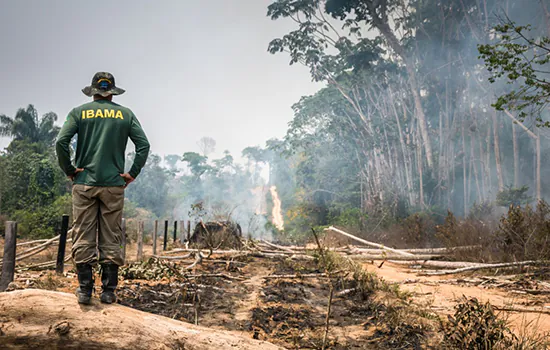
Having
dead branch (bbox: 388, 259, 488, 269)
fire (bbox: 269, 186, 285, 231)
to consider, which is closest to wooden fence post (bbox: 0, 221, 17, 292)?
dead branch (bbox: 388, 259, 488, 269)

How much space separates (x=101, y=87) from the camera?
3084 millimetres

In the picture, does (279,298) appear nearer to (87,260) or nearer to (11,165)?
(87,260)

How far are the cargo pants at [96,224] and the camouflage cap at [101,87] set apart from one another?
91 cm

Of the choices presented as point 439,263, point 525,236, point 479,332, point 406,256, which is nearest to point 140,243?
point 406,256

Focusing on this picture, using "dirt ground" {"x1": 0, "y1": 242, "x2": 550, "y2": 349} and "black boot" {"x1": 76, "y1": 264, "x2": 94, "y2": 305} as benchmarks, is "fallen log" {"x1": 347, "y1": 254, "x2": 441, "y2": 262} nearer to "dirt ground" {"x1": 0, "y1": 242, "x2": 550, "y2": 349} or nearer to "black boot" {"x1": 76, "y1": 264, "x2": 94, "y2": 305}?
"dirt ground" {"x1": 0, "y1": 242, "x2": 550, "y2": 349}

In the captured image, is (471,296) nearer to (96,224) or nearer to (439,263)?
(439,263)

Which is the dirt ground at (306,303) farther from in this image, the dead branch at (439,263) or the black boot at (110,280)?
the black boot at (110,280)

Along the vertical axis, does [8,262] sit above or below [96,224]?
below

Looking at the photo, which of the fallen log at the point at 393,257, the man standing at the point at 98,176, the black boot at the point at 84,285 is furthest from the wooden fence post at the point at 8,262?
the fallen log at the point at 393,257

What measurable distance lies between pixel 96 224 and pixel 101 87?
128 centimetres

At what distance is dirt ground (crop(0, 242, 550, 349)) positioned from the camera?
383cm

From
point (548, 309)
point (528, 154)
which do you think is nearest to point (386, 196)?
point (528, 154)

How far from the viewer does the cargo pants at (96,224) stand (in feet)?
9.18

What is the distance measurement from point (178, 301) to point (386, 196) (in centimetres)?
1876
